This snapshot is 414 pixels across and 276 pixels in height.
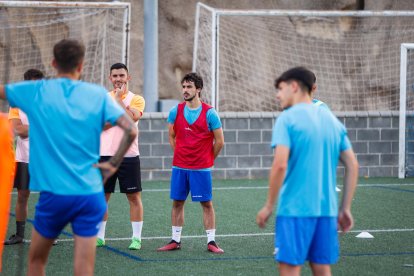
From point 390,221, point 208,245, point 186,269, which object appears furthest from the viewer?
point 390,221

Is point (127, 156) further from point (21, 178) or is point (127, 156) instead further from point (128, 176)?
point (21, 178)

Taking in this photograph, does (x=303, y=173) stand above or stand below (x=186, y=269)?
above

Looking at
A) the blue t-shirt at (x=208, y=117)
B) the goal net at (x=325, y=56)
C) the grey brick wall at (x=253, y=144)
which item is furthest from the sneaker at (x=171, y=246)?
the goal net at (x=325, y=56)

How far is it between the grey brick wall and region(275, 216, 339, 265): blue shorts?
447 inches

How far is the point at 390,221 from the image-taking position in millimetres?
11203

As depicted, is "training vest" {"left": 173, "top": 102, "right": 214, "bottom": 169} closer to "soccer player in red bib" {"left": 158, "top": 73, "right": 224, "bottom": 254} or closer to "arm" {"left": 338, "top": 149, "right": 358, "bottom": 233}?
"soccer player in red bib" {"left": 158, "top": 73, "right": 224, "bottom": 254}

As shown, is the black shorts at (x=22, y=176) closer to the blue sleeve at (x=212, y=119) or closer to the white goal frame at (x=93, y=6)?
the blue sleeve at (x=212, y=119)

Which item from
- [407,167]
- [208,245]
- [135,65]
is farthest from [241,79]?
[208,245]

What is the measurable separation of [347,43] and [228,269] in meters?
14.9

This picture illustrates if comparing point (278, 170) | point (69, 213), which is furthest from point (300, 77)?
point (69, 213)

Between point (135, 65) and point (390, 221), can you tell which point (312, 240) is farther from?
point (135, 65)

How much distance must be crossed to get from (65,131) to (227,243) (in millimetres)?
4491

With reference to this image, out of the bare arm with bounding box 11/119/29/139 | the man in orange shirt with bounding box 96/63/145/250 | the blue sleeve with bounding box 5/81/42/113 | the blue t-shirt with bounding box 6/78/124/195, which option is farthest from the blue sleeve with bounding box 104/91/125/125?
the man in orange shirt with bounding box 96/63/145/250

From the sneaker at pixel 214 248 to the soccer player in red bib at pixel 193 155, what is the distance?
0.08ft
